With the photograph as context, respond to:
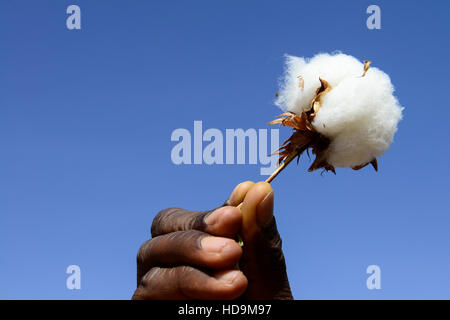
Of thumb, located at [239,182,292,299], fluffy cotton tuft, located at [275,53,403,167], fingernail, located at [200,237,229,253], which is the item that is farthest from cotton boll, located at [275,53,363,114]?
fingernail, located at [200,237,229,253]

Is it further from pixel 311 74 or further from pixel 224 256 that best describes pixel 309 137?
pixel 224 256

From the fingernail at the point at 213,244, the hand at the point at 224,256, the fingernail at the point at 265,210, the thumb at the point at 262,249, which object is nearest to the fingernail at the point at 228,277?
the hand at the point at 224,256

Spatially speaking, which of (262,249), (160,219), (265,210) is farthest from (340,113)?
(160,219)

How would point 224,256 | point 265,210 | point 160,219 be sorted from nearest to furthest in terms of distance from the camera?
point 224,256, point 265,210, point 160,219

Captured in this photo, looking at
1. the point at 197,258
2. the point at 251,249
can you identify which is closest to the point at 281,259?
the point at 251,249
